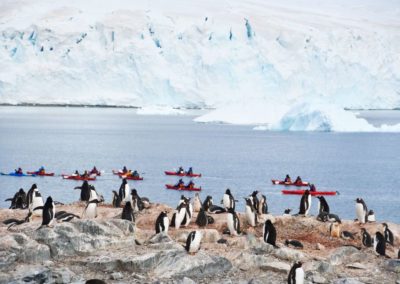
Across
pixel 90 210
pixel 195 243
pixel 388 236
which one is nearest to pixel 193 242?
pixel 195 243

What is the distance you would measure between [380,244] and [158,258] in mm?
4416

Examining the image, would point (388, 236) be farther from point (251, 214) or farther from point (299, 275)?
point (299, 275)

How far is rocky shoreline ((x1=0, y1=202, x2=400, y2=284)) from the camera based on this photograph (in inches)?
500

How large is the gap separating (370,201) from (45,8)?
9184 cm

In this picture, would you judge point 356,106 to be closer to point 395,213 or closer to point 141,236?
point 395,213

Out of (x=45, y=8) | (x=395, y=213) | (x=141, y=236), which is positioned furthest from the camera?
(x=45, y=8)

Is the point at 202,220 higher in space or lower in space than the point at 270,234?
higher

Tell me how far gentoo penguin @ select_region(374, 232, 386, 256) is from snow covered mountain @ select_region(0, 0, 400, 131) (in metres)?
72.6

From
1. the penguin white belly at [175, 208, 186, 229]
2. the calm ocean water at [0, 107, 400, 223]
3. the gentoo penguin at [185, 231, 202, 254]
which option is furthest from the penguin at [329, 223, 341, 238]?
the calm ocean water at [0, 107, 400, 223]

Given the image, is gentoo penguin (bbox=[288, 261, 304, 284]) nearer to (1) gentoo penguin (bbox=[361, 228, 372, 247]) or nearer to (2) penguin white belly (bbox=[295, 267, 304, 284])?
(2) penguin white belly (bbox=[295, 267, 304, 284])

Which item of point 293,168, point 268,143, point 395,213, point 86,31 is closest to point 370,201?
point 395,213

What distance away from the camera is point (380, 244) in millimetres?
14742

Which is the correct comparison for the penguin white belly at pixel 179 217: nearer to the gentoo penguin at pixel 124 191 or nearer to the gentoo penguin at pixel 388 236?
the gentoo penguin at pixel 388 236

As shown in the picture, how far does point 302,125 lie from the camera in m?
71.6
